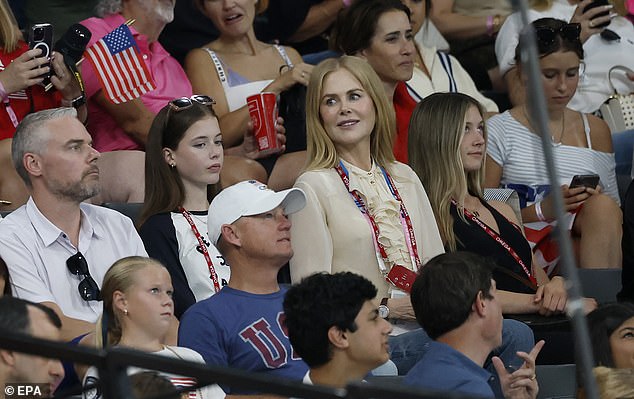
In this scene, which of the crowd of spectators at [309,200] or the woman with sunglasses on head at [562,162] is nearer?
the crowd of spectators at [309,200]

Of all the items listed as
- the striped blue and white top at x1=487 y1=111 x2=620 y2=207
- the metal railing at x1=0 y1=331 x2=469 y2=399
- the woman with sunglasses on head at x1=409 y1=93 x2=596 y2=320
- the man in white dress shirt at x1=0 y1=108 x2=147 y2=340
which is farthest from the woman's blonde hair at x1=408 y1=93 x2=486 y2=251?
the metal railing at x1=0 y1=331 x2=469 y2=399

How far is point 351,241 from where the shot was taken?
4.82m

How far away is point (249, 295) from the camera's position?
4.18 metres

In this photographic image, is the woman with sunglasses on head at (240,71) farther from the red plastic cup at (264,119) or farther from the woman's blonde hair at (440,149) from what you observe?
the woman's blonde hair at (440,149)

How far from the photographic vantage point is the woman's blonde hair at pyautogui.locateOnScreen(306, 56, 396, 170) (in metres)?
5.09

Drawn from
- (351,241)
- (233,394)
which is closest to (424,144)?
(351,241)

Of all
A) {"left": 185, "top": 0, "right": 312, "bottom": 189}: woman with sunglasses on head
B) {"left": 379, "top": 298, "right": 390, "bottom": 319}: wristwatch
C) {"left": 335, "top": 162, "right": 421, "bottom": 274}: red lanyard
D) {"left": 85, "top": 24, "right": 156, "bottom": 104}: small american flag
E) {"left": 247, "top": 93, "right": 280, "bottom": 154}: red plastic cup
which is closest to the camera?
{"left": 379, "top": 298, "right": 390, "bottom": 319}: wristwatch

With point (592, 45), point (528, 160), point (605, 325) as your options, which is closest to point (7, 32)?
point (528, 160)

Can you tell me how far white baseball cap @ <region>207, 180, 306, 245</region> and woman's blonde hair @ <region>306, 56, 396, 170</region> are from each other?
640mm

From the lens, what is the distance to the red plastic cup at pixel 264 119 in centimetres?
554

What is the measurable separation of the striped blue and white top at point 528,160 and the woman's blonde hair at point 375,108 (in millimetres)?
1125

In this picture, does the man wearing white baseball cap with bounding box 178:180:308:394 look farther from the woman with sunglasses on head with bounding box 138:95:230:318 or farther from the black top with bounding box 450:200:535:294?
the black top with bounding box 450:200:535:294

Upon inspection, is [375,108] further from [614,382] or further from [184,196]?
[614,382]

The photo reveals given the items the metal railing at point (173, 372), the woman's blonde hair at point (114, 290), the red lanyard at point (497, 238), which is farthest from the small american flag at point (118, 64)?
the metal railing at point (173, 372)
